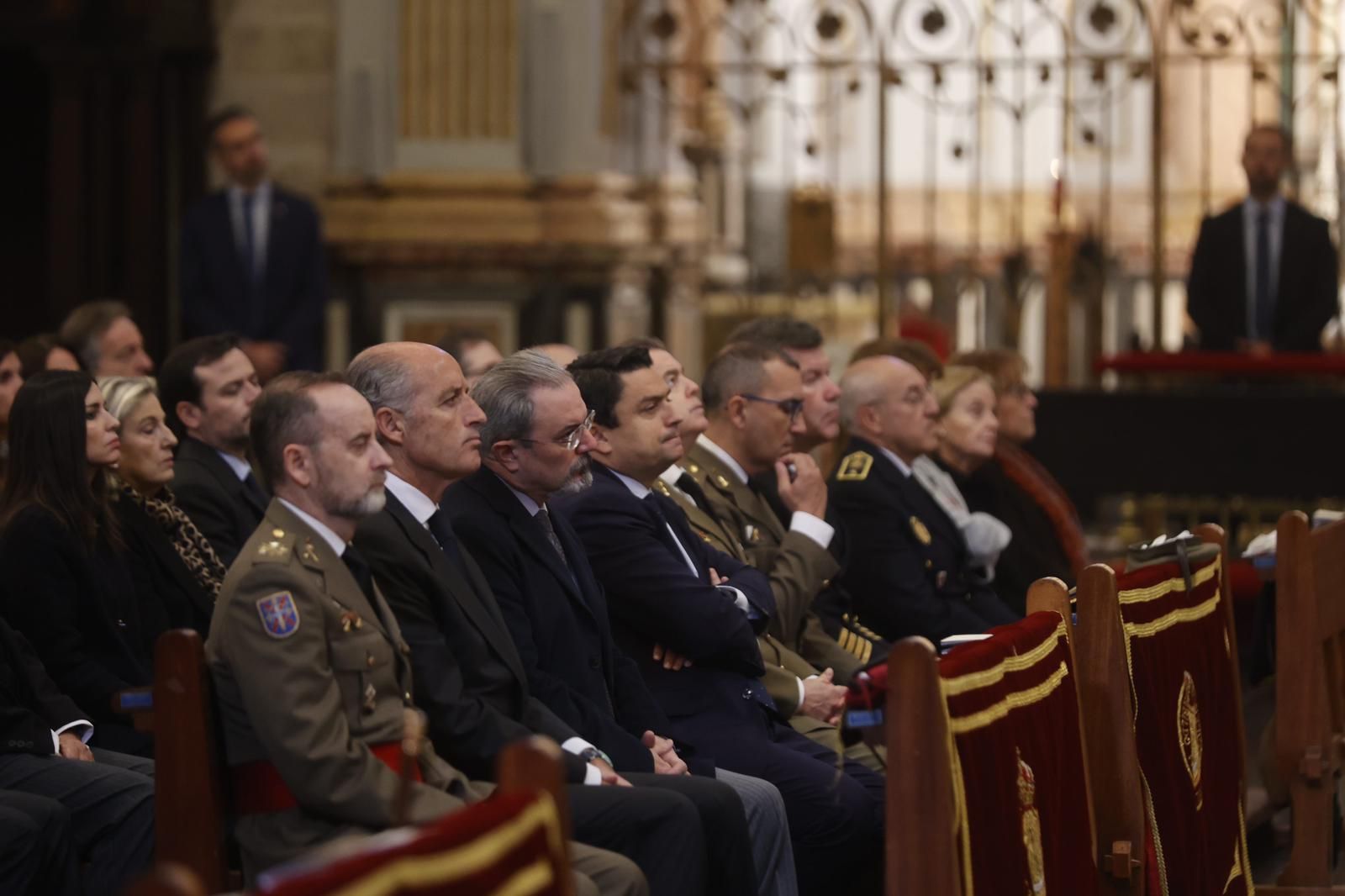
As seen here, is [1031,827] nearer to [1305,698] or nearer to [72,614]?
[1305,698]

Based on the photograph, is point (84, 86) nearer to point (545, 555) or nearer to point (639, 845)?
point (545, 555)

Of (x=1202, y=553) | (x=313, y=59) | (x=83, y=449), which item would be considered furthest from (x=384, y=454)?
(x=313, y=59)

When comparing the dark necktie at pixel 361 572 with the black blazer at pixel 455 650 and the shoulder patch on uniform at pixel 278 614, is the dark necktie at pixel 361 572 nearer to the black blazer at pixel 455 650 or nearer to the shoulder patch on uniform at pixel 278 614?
the black blazer at pixel 455 650

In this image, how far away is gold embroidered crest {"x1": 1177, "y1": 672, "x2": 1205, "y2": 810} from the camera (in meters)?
4.66

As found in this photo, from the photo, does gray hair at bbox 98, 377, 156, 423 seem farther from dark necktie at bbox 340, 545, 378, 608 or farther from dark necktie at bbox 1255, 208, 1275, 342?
dark necktie at bbox 1255, 208, 1275, 342

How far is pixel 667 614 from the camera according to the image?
4.88 metres

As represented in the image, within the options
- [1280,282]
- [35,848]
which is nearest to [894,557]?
[35,848]

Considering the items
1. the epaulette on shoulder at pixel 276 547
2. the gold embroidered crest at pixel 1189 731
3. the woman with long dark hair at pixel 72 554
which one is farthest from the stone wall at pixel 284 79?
the epaulette on shoulder at pixel 276 547

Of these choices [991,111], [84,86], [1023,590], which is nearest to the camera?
[1023,590]

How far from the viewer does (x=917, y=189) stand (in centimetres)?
1781

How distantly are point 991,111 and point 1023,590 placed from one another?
438 inches

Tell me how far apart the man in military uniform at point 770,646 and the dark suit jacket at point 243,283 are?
3859 millimetres

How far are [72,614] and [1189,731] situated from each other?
2.30 metres

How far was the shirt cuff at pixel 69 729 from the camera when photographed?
174 inches
